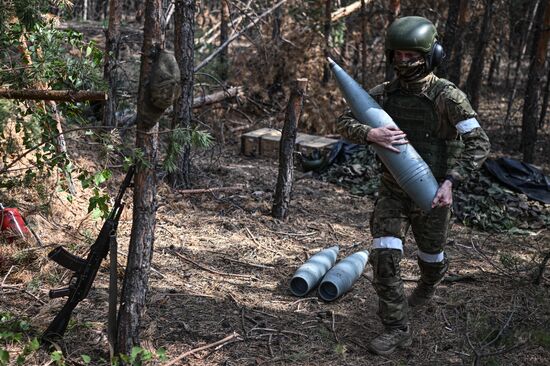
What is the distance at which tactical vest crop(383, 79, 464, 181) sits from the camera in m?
4.32

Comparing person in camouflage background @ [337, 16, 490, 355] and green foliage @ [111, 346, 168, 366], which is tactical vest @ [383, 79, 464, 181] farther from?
green foliage @ [111, 346, 168, 366]

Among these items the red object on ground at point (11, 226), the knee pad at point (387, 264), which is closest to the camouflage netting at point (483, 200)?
the knee pad at point (387, 264)

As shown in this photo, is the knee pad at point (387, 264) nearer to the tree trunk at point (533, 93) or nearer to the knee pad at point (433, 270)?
the knee pad at point (433, 270)

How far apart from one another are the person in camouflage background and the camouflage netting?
132 inches

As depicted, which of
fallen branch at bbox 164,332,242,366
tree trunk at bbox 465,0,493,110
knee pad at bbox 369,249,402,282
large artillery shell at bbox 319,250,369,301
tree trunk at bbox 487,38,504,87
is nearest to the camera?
fallen branch at bbox 164,332,242,366

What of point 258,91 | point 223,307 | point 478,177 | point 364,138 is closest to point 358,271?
point 223,307

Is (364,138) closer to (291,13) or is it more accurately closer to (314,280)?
(314,280)

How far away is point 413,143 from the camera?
14.4 ft

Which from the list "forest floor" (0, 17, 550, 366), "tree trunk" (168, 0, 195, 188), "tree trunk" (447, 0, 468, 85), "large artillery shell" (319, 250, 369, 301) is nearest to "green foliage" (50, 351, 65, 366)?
"forest floor" (0, 17, 550, 366)

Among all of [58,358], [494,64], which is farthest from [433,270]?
[494,64]

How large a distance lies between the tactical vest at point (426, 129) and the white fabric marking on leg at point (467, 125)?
19 cm

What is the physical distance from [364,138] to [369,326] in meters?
1.39

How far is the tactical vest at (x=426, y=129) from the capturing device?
14.2ft

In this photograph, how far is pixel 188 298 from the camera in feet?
16.1
